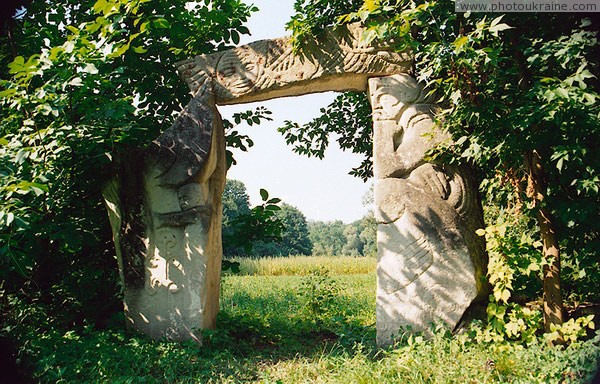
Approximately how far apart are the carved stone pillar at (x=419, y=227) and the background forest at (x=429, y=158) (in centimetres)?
18

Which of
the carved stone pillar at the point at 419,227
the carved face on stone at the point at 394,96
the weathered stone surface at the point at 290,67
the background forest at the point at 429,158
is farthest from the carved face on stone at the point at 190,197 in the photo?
the carved face on stone at the point at 394,96

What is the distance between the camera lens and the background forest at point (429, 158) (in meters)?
3.04

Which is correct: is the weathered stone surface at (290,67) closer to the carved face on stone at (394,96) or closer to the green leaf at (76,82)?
the carved face on stone at (394,96)

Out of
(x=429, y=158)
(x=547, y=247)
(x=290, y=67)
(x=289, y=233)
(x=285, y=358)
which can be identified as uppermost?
(x=290, y=67)

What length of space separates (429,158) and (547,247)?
1.11 m

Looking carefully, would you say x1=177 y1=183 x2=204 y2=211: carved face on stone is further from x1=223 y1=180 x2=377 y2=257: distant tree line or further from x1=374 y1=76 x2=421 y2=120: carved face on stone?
x1=374 y1=76 x2=421 y2=120: carved face on stone

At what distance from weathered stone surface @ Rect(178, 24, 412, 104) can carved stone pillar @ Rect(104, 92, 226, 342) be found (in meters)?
0.27

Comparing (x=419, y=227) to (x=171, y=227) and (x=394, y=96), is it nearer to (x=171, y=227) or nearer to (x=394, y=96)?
(x=394, y=96)

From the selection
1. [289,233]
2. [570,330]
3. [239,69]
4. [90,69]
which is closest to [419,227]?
[570,330]

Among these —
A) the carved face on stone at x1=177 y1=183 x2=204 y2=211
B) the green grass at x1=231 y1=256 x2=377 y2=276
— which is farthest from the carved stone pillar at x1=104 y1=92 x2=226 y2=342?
the green grass at x1=231 y1=256 x2=377 y2=276

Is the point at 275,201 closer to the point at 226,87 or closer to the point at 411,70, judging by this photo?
the point at 226,87

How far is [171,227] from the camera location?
14.2ft

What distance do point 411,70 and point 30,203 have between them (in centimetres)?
343

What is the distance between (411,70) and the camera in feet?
13.8
